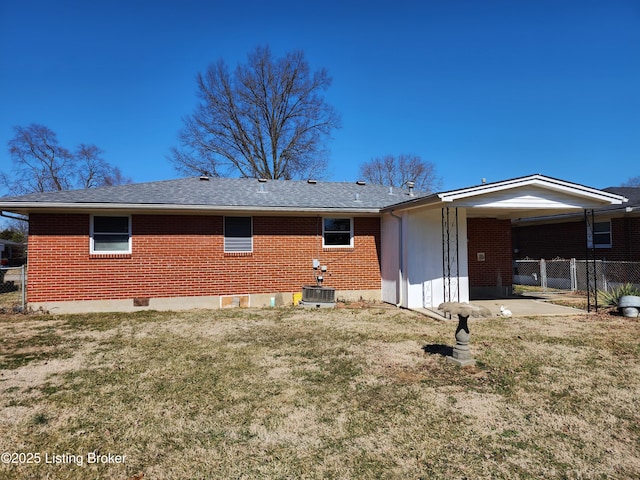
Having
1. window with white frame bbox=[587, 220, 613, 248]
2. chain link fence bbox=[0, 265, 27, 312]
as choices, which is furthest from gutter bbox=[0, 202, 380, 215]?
window with white frame bbox=[587, 220, 613, 248]

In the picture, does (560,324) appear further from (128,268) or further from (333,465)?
(128,268)

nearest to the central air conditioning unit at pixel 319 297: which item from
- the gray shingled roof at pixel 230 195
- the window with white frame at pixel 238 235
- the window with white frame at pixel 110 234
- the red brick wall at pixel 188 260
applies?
the red brick wall at pixel 188 260

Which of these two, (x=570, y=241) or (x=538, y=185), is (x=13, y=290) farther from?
(x=570, y=241)

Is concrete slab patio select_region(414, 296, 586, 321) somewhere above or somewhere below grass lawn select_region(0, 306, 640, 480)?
above

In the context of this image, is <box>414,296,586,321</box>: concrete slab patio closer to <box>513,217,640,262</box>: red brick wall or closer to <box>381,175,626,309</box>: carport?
<box>381,175,626,309</box>: carport

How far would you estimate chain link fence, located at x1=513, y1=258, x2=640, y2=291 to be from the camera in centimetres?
1354

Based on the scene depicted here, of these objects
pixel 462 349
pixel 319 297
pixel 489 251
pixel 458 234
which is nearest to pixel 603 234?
pixel 489 251

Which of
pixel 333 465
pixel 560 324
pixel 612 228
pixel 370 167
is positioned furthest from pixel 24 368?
pixel 370 167

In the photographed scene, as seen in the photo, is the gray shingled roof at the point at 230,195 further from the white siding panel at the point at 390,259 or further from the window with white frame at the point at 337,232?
the white siding panel at the point at 390,259

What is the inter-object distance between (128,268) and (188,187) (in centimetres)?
324

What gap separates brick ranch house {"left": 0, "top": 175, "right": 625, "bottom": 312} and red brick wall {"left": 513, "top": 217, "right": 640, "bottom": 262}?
538 centimetres

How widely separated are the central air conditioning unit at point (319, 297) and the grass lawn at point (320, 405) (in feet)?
10.6

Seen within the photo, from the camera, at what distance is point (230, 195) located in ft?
38.9

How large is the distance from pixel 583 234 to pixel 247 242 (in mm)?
13775
